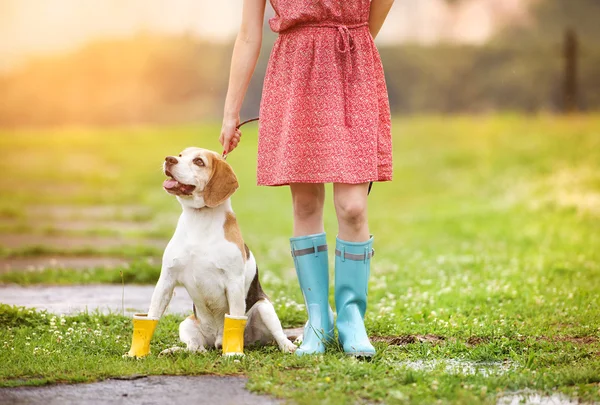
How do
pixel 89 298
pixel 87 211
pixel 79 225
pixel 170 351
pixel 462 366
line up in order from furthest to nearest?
pixel 87 211
pixel 79 225
pixel 89 298
pixel 170 351
pixel 462 366

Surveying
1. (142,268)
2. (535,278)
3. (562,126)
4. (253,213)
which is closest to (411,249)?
(535,278)

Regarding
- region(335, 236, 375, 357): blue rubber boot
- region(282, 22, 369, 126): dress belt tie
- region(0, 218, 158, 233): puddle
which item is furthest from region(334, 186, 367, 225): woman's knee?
region(0, 218, 158, 233): puddle

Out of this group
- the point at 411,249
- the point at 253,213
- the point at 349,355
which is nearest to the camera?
the point at 349,355

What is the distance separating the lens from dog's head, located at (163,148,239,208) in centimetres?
373

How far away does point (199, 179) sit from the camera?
12.3 ft

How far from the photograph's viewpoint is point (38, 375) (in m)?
3.48

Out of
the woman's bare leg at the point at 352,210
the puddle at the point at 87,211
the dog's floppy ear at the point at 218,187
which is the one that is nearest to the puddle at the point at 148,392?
the dog's floppy ear at the point at 218,187

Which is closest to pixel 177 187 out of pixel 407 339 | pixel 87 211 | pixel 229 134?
pixel 229 134

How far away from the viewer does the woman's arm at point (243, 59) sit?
4.09 metres

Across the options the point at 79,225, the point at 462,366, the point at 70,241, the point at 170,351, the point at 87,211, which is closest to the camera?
A: the point at 462,366

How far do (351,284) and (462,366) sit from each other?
617mm

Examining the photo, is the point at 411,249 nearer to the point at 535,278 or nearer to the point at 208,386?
the point at 535,278

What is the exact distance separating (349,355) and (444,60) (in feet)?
52.8

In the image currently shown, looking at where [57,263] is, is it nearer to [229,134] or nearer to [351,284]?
[229,134]
